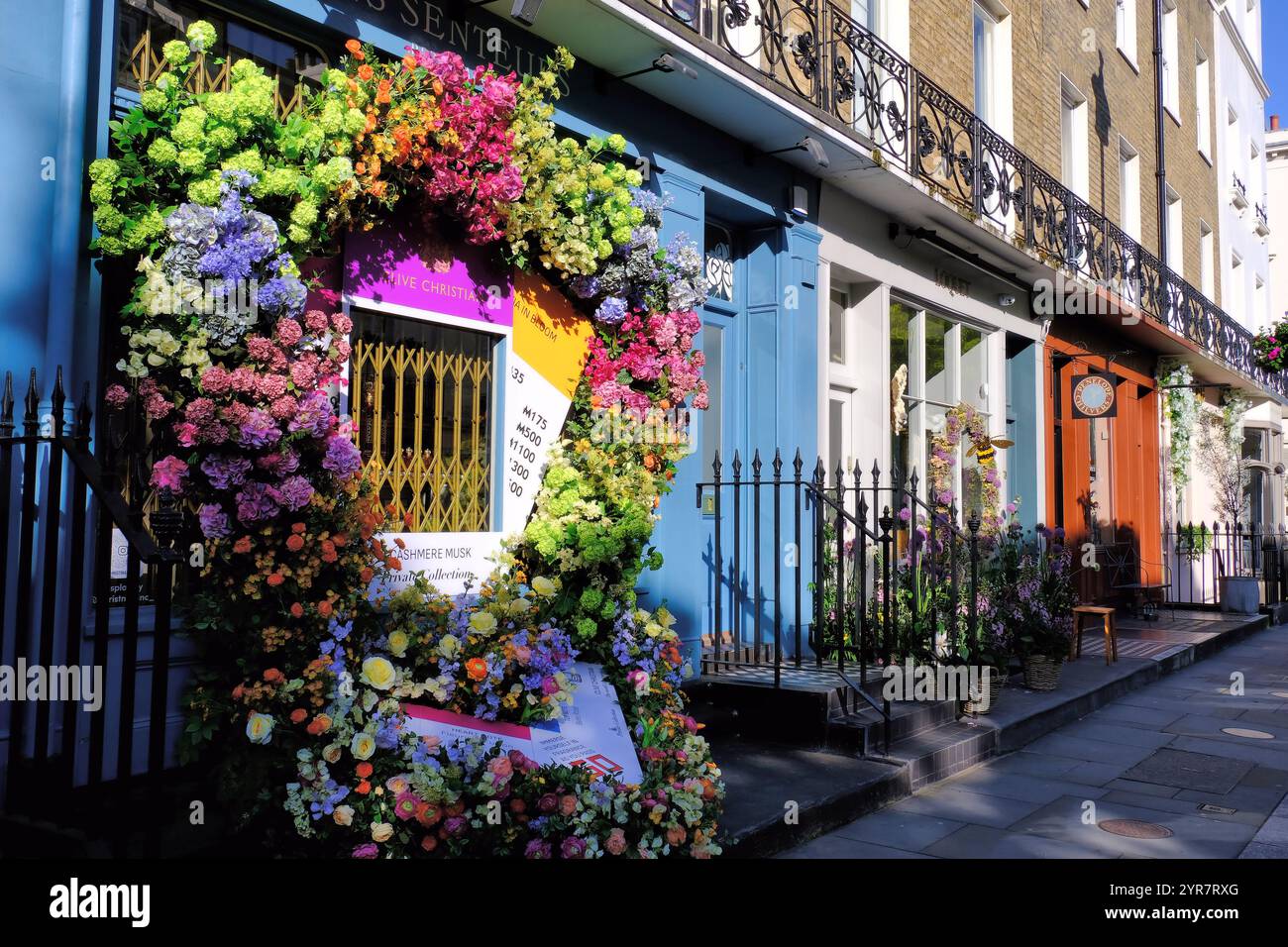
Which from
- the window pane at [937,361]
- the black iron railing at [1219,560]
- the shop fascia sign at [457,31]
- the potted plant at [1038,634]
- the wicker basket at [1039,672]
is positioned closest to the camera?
the shop fascia sign at [457,31]

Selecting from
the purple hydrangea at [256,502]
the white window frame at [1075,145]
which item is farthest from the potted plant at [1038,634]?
the white window frame at [1075,145]

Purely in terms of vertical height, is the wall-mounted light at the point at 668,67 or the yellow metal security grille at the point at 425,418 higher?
the wall-mounted light at the point at 668,67

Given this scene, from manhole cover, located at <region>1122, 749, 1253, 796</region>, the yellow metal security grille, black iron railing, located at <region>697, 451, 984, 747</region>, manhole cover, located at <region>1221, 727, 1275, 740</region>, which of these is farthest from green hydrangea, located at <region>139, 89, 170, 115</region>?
manhole cover, located at <region>1221, 727, 1275, 740</region>

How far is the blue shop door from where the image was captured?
25.1 feet

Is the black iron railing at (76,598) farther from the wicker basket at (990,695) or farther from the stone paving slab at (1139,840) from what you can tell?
the wicker basket at (990,695)

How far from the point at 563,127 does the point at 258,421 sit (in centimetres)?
302

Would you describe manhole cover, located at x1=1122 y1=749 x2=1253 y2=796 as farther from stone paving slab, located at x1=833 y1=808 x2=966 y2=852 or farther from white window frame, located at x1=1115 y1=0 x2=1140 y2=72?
white window frame, located at x1=1115 y1=0 x2=1140 y2=72

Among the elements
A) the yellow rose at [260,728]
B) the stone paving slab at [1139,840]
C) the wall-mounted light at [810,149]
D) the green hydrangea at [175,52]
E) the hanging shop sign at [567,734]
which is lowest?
the stone paving slab at [1139,840]

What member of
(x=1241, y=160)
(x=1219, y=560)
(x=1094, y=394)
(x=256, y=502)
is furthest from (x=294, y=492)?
(x=1241, y=160)

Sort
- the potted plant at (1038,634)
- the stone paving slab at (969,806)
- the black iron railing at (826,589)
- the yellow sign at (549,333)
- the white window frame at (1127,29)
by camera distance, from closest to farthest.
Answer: the stone paving slab at (969,806) < the yellow sign at (549,333) < the black iron railing at (826,589) < the potted plant at (1038,634) < the white window frame at (1127,29)

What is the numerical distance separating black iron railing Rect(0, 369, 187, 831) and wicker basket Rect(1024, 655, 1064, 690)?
21.3 feet

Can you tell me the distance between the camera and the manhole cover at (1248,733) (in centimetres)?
759

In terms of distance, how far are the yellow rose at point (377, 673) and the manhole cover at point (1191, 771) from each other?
4.65 meters

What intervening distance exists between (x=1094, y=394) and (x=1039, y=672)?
5.78 meters
